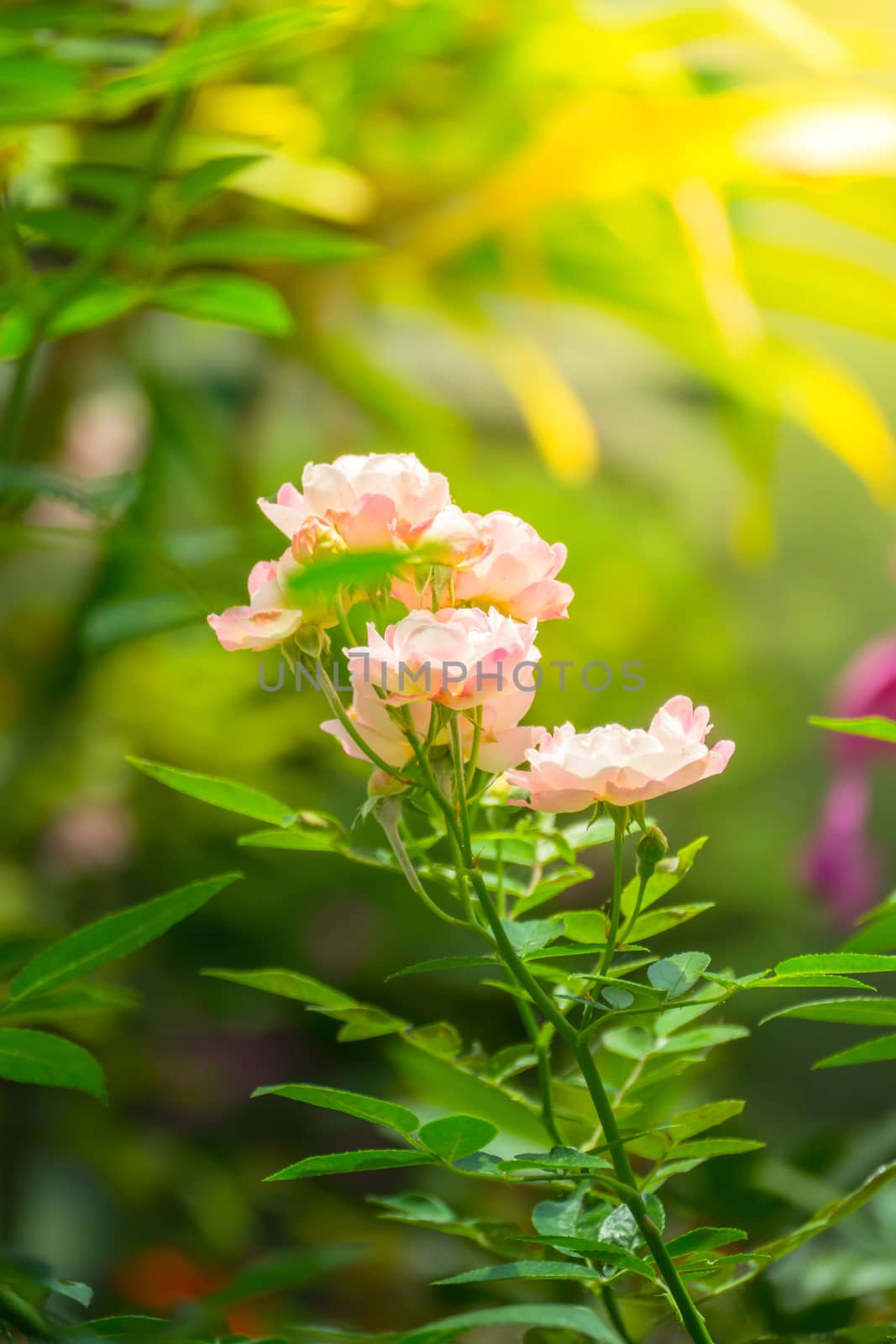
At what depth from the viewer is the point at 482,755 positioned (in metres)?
0.17

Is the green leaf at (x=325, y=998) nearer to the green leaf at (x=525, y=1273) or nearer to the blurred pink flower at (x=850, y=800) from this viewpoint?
the green leaf at (x=525, y=1273)

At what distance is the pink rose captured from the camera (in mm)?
144

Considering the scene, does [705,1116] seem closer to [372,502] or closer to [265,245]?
[372,502]

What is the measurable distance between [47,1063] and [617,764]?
9 centimetres

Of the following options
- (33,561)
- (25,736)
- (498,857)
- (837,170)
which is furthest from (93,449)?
(498,857)

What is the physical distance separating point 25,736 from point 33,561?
0.35 m

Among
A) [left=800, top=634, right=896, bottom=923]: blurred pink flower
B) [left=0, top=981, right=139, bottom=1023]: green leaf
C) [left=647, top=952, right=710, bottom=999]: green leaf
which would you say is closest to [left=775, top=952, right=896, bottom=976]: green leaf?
[left=647, top=952, right=710, bottom=999]: green leaf

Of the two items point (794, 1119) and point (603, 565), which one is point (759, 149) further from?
point (794, 1119)

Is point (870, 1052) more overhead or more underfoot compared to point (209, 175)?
more underfoot

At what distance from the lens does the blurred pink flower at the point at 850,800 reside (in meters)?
0.49

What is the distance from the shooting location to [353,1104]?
0.14 m

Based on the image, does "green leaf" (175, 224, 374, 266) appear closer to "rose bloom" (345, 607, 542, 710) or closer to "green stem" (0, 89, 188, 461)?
"green stem" (0, 89, 188, 461)

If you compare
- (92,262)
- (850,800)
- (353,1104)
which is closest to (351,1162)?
(353,1104)

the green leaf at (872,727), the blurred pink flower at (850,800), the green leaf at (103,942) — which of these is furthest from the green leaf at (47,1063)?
the blurred pink flower at (850,800)
